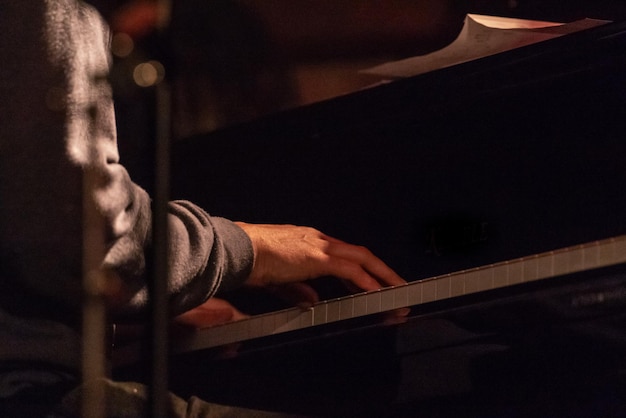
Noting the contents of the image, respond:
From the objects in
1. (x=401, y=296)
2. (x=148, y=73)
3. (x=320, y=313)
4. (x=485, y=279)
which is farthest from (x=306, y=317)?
(x=148, y=73)

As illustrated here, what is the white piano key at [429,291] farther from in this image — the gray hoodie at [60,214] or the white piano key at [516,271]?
the gray hoodie at [60,214]

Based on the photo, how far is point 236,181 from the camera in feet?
4.48

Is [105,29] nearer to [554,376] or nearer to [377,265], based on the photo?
[377,265]

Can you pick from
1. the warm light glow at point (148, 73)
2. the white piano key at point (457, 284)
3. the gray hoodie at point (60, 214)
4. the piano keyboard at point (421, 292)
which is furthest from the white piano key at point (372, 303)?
the warm light glow at point (148, 73)

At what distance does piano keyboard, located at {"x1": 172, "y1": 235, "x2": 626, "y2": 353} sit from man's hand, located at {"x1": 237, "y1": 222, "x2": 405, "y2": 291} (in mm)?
34

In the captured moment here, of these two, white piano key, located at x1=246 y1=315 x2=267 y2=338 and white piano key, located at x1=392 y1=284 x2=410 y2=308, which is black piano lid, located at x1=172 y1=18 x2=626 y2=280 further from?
white piano key, located at x1=246 y1=315 x2=267 y2=338

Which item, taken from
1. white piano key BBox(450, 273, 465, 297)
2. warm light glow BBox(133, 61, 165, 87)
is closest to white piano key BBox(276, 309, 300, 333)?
white piano key BBox(450, 273, 465, 297)

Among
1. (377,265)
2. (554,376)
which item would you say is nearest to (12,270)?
(377,265)

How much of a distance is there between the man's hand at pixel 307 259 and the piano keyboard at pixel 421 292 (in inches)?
1.4

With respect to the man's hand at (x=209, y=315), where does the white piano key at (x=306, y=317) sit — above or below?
below

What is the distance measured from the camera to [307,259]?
1194 millimetres

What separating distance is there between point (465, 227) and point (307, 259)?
0.67 ft

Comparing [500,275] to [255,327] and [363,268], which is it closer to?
[363,268]

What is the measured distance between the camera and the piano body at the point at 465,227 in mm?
963
